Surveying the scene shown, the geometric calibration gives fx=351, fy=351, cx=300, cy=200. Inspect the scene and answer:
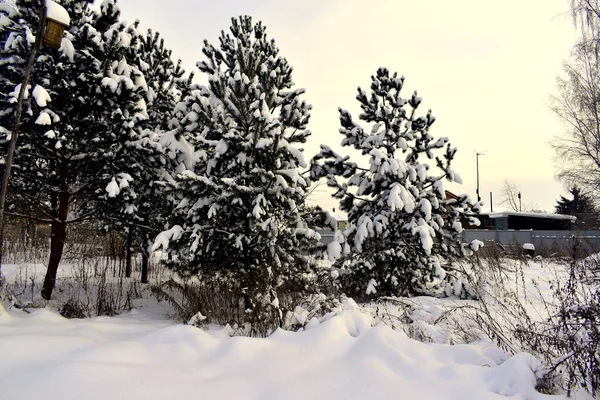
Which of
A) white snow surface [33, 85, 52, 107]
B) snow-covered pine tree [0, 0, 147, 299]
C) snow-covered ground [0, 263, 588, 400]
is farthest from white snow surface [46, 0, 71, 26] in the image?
snow-covered ground [0, 263, 588, 400]

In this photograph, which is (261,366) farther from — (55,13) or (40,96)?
(40,96)

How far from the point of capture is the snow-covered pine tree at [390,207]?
22.1ft

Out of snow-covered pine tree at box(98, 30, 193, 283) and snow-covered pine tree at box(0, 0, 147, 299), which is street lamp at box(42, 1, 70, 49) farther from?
snow-covered pine tree at box(98, 30, 193, 283)

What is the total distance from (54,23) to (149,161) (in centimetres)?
294

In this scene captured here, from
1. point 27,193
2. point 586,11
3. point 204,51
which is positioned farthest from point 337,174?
point 586,11

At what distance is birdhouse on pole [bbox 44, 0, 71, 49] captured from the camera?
4.33 meters

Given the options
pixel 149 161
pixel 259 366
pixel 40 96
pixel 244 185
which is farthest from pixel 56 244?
pixel 259 366

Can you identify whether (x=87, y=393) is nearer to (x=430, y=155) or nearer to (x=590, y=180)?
(x=430, y=155)

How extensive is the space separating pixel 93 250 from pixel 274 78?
6862 millimetres

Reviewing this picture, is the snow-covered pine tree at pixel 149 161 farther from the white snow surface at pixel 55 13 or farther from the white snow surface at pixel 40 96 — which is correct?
the white snow surface at pixel 55 13

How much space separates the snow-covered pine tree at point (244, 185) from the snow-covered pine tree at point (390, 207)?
122 centimetres

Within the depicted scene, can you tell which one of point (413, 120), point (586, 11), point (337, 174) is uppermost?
point (586, 11)

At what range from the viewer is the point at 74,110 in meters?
6.20

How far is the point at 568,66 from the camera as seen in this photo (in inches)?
635
